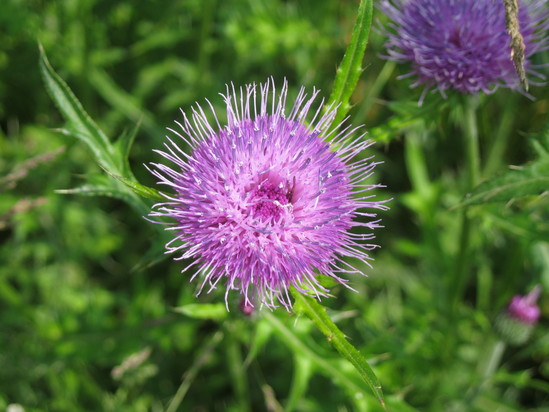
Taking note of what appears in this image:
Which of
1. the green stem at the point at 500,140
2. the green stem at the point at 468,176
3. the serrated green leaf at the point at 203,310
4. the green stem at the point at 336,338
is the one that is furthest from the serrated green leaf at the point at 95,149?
the green stem at the point at 500,140

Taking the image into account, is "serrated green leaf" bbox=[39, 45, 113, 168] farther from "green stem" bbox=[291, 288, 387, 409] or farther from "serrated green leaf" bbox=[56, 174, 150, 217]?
"green stem" bbox=[291, 288, 387, 409]

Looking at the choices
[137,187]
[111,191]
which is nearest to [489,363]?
[111,191]

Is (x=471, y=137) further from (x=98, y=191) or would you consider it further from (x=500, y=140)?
(x=98, y=191)

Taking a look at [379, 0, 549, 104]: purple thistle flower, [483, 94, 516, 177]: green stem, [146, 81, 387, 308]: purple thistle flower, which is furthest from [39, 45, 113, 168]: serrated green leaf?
[483, 94, 516, 177]: green stem

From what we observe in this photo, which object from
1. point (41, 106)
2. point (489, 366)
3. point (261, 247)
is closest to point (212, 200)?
point (261, 247)

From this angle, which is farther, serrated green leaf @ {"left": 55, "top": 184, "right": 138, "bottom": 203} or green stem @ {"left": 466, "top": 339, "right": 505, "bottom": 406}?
green stem @ {"left": 466, "top": 339, "right": 505, "bottom": 406}

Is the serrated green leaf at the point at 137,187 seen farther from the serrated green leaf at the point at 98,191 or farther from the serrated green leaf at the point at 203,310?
the serrated green leaf at the point at 203,310
